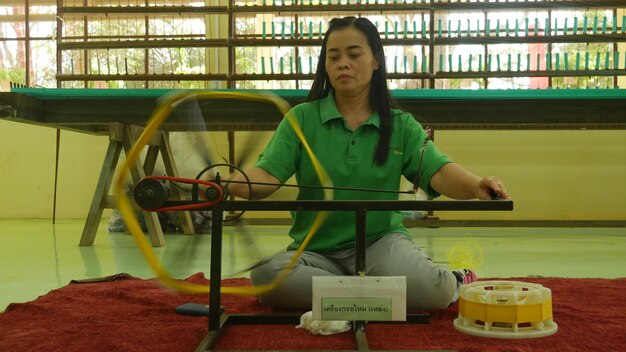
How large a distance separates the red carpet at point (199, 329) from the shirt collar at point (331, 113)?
585 mm

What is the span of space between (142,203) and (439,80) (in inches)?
186

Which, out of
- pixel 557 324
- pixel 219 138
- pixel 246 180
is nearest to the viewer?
pixel 246 180

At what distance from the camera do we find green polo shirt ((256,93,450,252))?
5.74 feet

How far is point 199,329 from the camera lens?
159 cm

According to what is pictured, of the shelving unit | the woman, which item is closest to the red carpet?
the woman

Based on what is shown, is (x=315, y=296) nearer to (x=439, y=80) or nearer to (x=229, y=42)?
(x=229, y=42)

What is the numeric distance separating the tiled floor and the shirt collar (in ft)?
1.40

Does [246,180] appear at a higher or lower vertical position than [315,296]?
higher

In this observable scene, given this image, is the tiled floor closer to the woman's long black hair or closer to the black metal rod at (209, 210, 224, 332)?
the black metal rod at (209, 210, 224, 332)

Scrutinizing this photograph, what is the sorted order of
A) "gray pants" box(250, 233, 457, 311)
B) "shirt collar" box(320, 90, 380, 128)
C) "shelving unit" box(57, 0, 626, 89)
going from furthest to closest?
1. "shelving unit" box(57, 0, 626, 89)
2. "shirt collar" box(320, 90, 380, 128)
3. "gray pants" box(250, 233, 457, 311)

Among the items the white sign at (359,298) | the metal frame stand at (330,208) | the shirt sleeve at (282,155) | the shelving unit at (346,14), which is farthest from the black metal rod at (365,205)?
the shelving unit at (346,14)

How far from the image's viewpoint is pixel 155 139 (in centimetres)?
378

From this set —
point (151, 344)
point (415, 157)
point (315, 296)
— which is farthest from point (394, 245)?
point (151, 344)

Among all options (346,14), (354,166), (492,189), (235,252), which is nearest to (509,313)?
(492,189)
